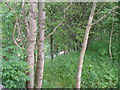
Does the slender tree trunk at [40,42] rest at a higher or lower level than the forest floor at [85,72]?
higher

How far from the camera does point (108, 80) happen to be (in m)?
6.06

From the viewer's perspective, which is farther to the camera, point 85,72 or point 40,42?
point 85,72

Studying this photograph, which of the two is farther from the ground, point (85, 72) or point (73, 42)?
point (73, 42)

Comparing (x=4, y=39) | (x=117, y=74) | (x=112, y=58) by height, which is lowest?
(x=117, y=74)

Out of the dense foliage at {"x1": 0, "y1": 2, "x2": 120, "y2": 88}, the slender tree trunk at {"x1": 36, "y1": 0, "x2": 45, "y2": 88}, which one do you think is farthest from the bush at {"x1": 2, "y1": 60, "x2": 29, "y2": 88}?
the slender tree trunk at {"x1": 36, "y1": 0, "x2": 45, "y2": 88}

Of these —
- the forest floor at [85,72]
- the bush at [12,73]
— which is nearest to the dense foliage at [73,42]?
the forest floor at [85,72]

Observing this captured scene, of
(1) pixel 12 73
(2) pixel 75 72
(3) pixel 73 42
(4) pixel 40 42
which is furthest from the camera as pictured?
(3) pixel 73 42

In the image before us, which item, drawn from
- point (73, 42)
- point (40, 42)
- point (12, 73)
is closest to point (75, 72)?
point (73, 42)

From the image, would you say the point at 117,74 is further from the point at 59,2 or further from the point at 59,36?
the point at 59,2

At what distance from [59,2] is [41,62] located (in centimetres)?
293

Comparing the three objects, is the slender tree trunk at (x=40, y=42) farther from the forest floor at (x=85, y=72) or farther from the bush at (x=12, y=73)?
the forest floor at (x=85, y=72)

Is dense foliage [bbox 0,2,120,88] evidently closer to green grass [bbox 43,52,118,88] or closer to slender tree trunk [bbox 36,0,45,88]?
green grass [bbox 43,52,118,88]

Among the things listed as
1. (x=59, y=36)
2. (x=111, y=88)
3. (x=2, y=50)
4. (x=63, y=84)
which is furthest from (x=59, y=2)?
(x=111, y=88)

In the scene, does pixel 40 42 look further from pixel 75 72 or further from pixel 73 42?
pixel 73 42
